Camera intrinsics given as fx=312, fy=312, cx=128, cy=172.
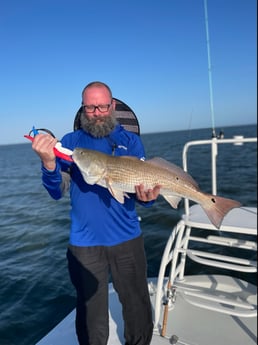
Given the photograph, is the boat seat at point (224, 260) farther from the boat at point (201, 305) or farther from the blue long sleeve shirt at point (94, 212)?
the blue long sleeve shirt at point (94, 212)

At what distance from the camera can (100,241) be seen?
9.84 feet

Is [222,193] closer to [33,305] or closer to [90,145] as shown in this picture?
[33,305]

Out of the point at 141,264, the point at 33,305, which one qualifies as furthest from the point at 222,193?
the point at 141,264

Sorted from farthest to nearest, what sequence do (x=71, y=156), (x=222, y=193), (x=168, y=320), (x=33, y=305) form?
(x=222, y=193), (x=33, y=305), (x=168, y=320), (x=71, y=156)

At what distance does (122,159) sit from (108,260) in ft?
3.32

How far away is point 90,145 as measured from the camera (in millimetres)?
3238

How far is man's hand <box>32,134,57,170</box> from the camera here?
104 inches

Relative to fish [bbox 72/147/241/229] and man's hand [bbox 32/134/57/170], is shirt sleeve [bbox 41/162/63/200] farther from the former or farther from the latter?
fish [bbox 72/147/241/229]

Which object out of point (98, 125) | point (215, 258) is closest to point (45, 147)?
point (98, 125)

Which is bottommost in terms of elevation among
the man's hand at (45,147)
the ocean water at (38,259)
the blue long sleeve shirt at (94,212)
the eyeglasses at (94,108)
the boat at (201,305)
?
the ocean water at (38,259)

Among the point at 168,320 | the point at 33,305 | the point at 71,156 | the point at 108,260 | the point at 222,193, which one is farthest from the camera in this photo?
the point at 222,193

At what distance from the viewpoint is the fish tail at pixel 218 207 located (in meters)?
2.81

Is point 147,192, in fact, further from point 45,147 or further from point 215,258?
point 215,258

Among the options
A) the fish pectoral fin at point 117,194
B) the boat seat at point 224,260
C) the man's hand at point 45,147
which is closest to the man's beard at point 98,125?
the man's hand at point 45,147
